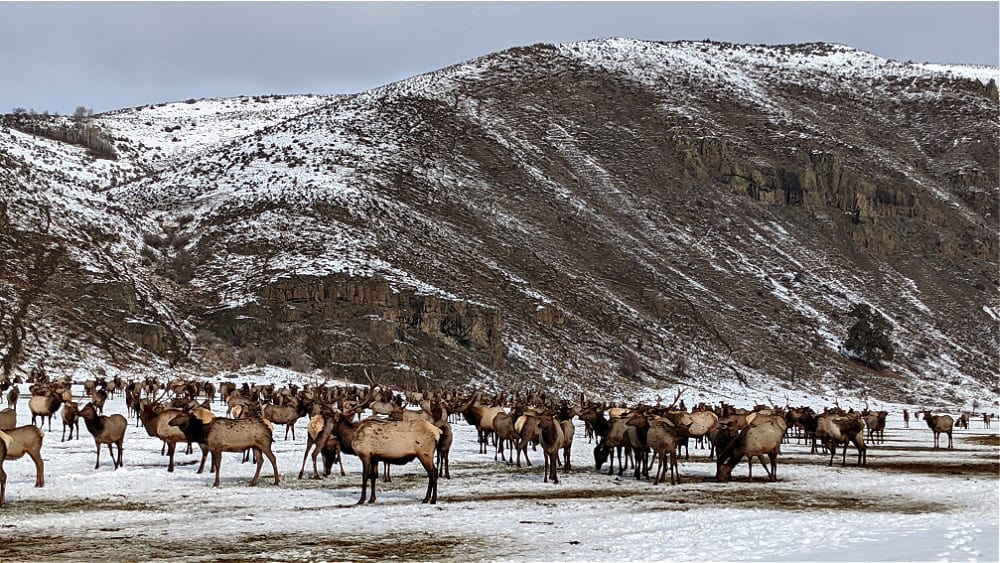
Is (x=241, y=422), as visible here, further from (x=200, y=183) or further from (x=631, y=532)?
(x=200, y=183)

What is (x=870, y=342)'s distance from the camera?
3177 inches

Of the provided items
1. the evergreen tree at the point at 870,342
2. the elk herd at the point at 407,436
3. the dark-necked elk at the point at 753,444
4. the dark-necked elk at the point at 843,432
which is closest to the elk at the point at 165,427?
the elk herd at the point at 407,436

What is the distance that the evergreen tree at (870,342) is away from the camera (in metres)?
80.6

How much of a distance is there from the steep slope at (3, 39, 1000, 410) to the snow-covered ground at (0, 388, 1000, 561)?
41.3 meters

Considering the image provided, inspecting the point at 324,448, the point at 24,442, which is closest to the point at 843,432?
the point at 324,448

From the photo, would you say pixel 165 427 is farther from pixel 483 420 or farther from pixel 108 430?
pixel 483 420

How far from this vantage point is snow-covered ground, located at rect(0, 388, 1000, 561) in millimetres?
12297

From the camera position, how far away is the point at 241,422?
64.4 feet

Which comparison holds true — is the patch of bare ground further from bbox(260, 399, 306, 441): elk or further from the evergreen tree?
the evergreen tree

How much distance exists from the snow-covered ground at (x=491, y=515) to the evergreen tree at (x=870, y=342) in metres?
59.3

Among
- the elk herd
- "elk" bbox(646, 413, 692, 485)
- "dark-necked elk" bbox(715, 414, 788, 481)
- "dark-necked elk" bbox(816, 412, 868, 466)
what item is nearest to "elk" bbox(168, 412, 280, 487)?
the elk herd

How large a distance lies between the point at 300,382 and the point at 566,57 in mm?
93223

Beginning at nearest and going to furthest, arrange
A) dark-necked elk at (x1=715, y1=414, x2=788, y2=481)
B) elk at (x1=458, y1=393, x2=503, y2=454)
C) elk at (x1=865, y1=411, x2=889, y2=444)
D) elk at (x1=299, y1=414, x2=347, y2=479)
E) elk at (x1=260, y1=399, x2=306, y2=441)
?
1. elk at (x1=299, y1=414, x2=347, y2=479)
2. dark-necked elk at (x1=715, y1=414, x2=788, y2=481)
3. elk at (x1=458, y1=393, x2=503, y2=454)
4. elk at (x1=260, y1=399, x2=306, y2=441)
5. elk at (x1=865, y1=411, x2=889, y2=444)

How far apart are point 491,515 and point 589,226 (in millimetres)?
78710
